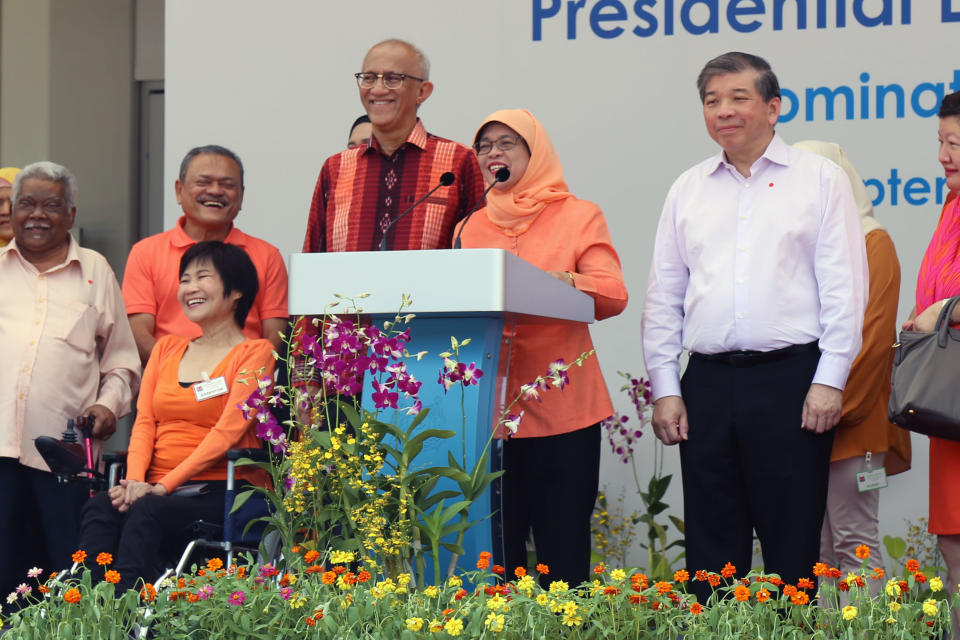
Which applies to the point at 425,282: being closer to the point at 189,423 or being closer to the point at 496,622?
the point at 496,622

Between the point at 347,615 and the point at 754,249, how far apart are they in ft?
4.60

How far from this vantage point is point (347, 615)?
86.4 inches

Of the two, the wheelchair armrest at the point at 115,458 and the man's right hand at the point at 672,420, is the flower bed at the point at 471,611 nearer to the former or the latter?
the man's right hand at the point at 672,420

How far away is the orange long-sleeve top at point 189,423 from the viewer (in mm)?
3672

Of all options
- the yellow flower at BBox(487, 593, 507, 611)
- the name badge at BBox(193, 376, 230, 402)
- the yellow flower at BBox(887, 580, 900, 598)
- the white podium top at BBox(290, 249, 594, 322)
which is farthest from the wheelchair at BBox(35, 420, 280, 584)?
the yellow flower at BBox(887, 580, 900, 598)

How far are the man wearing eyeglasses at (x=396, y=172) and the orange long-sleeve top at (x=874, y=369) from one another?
4.02 feet

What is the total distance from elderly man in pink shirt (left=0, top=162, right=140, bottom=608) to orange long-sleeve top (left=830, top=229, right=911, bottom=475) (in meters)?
2.40

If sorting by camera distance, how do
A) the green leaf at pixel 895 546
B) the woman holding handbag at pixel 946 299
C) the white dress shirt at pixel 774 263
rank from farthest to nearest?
the green leaf at pixel 895 546 → the white dress shirt at pixel 774 263 → the woman holding handbag at pixel 946 299

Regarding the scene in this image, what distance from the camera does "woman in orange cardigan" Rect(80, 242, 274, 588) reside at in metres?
3.50

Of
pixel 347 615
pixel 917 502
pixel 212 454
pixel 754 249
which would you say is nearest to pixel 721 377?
pixel 754 249

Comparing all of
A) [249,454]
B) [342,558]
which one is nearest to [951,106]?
[342,558]

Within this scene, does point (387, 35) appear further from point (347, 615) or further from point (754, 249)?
point (347, 615)

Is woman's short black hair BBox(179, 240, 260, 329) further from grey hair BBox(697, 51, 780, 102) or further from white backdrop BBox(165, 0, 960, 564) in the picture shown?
grey hair BBox(697, 51, 780, 102)

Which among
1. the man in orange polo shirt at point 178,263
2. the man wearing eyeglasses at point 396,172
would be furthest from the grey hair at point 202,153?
the man wearing eyeglasses at point 396,172
